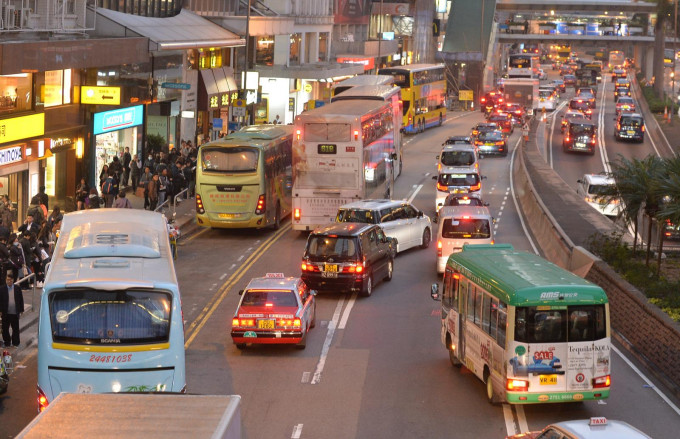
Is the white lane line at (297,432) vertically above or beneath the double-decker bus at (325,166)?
beneath

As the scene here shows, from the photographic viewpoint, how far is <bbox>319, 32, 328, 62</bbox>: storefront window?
292ft

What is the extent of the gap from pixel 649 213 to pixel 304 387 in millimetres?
11976

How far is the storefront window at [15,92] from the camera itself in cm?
3494

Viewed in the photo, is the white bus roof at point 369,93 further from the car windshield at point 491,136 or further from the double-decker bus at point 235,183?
the car windshield at point 491,136

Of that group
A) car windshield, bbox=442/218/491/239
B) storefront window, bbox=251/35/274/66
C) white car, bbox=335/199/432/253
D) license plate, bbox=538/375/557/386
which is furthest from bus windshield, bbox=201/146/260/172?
storefront window, bbox=251/35/274/66

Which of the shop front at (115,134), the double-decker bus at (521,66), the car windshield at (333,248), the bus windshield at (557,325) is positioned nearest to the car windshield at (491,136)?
the shop front at (115,134)

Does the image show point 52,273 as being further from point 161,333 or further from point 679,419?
point 679,419

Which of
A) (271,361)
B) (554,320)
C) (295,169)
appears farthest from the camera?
(295,169)

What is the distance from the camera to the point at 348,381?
22.0 metres

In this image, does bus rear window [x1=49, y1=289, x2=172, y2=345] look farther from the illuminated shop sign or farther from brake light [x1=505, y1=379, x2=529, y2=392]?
the illuminated shop sign

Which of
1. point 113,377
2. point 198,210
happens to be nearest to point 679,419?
point 113,377

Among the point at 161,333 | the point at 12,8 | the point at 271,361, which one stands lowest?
the point at 271,361

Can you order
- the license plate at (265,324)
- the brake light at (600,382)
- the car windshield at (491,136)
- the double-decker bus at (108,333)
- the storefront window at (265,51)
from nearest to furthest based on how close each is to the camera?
the double-decker bus at (108,333) < the brake light at (600,382) < the license plate at (265,324) < the car windshield at (491,136) < the storefront window at (265,51)

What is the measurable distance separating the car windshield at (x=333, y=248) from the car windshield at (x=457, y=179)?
635 inches
